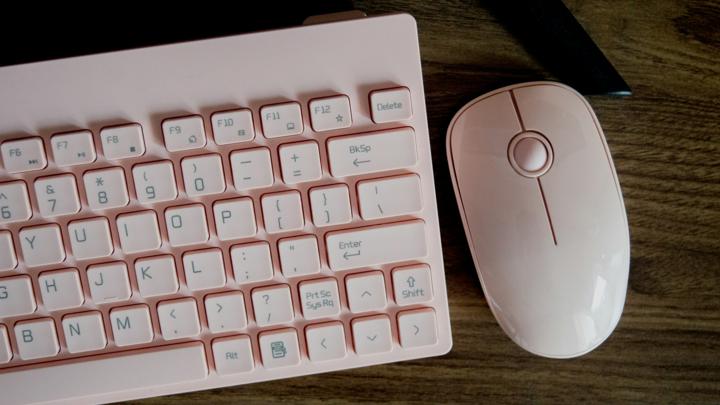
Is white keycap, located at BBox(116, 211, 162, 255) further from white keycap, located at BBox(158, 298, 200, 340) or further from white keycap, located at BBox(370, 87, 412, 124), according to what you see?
white keycap, located at BBox(370, 87, 412, 124)

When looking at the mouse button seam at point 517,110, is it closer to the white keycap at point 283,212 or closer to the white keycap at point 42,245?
the white keycap at point 283,212

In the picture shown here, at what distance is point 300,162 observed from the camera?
411 millimetres

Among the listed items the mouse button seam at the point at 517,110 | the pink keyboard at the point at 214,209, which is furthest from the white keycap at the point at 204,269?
the mouse button seam at the point at 517,110

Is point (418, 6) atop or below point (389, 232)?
atop

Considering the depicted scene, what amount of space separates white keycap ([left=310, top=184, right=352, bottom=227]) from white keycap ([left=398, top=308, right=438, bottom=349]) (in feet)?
0.25

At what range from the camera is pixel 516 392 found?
509 millimetres

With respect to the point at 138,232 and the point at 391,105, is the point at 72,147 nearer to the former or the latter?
the point at 138,232

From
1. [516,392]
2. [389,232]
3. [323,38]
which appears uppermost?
[323,38]

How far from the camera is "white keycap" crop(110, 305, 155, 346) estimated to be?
0.43 metres

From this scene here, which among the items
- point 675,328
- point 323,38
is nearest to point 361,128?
point 323,38

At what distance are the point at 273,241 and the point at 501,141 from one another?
0.53ft

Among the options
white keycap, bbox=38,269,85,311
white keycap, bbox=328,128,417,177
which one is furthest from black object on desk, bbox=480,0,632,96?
white keycap, bbox=38,269,85,311

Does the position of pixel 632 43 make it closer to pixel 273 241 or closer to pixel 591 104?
pixel 591 104

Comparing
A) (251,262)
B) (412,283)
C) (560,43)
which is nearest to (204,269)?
(251,262)
